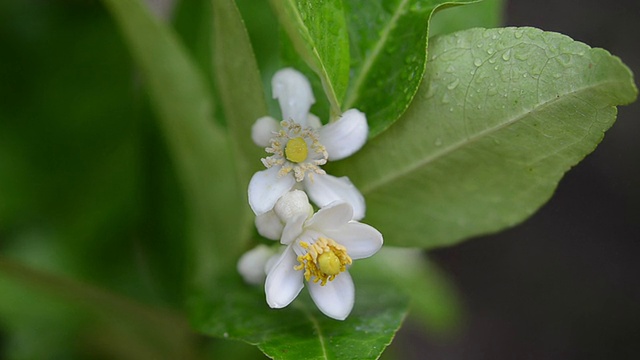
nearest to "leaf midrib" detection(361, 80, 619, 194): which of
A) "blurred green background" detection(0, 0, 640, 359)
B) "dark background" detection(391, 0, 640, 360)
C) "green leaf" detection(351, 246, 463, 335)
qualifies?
"blurred green background" detection(0, 0, 640, 359)

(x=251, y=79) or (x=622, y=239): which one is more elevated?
(x=251, y=79)

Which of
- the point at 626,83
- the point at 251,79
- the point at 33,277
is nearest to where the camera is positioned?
the point at 626,83

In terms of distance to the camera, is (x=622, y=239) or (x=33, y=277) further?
(x=622, y=239)

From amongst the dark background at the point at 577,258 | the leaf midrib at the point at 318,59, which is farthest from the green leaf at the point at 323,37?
the dark background at the point at 577,258

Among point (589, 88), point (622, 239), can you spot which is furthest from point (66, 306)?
point (622, 239)

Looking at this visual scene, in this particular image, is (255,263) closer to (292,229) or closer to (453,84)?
(292,229)

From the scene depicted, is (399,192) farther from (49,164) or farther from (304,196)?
(49,164)

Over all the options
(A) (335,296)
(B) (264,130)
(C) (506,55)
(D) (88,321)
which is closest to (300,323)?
(A) (335,296)
